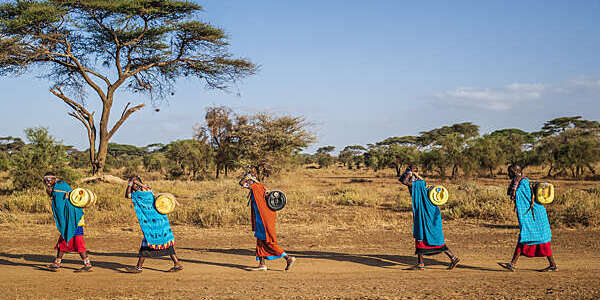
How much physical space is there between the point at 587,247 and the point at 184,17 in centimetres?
2089

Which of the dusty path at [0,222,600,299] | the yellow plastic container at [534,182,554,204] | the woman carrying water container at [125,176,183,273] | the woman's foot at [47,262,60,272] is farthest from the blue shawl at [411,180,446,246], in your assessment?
the woman's foot at [47,262,60,272]

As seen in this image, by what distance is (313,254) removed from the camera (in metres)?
8.56

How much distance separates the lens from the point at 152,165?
48312mm

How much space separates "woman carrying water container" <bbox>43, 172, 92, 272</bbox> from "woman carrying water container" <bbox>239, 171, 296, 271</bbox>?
114 inches

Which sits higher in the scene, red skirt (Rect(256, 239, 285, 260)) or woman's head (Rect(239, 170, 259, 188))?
woman's head (Rect(239, 170, 259, 188))

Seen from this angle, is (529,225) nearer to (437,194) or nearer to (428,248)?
(437,194)

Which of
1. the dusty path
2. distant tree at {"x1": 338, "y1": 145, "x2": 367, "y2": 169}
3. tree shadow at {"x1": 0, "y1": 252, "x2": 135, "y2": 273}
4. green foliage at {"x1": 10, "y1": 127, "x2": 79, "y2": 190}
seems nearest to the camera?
the dusty path

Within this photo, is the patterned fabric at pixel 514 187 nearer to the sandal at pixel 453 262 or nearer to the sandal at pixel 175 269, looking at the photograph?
the sandal at pixel 453 262

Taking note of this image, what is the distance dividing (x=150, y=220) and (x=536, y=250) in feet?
21.0

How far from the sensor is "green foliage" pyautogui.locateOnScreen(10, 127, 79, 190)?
17.4 metres

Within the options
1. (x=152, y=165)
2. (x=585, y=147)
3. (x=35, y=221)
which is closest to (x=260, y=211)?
(x=35, y=221)

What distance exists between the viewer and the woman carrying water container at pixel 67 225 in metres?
7.03

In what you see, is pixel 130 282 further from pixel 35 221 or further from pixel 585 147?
pixel 585 147

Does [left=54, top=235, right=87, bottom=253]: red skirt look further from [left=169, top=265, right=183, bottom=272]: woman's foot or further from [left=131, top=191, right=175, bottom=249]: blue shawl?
[left=169, top=265, right=183, bottom=272]: woman's foot
